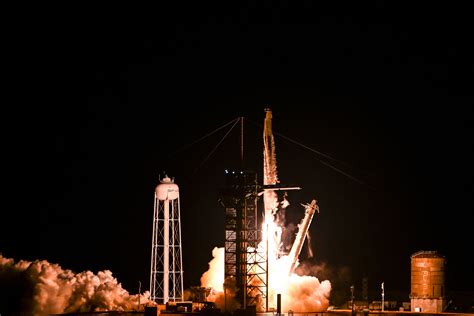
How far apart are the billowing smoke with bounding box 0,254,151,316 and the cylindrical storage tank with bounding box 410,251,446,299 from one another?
19.2 meters

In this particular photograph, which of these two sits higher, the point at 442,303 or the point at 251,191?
the point at 251,191

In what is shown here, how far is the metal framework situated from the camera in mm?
67188

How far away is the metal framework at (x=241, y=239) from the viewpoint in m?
67.2

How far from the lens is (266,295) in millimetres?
66875

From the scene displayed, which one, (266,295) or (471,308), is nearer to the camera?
(266,295)

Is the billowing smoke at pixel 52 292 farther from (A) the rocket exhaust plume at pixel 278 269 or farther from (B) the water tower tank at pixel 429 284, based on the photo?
(B) the water tower tank at pixel 429 284

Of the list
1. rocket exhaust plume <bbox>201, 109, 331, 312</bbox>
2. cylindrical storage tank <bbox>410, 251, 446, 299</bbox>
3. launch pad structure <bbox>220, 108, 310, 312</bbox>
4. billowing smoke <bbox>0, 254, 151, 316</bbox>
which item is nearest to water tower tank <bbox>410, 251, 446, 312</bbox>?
cylindrical storage tank <bbox>410, 251, 446, 299</bbox>

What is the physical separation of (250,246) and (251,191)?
405 centimetres

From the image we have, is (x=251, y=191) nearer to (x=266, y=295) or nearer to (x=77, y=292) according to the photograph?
(x=266, y=295)

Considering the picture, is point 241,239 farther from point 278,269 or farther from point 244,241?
point 278,269

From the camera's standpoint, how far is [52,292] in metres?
66.9

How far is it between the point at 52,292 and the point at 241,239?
1191 centimetres

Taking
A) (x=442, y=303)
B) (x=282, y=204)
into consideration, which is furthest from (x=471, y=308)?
(x=282, y=204)

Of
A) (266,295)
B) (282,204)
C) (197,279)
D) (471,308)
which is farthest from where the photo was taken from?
(197,279)
